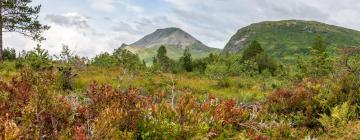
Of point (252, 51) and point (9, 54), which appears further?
point (252, 51)

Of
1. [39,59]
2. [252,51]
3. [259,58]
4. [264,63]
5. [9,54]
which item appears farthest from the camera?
[252,51]

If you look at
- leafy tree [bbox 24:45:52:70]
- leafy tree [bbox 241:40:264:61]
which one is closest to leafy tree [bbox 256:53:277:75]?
leafy tree [bbox 241:40:264:61]

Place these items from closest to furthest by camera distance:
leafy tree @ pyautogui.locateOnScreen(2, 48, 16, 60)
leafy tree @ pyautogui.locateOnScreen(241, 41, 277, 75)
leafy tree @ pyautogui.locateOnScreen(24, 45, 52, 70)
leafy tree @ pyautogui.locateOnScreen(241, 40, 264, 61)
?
leafy tree @ pyautogui.locateOnScreen(24, 45, 52, 70) → leafy tree @ pyautogui.locateOnScreen(2, 48, 16, 60) → leafy tree @ pyautogui.locateOnScreen(241, 41, 277, 75) → leafy tree @ pyautogui.locateOnScreen(241, 40, 264, 61)

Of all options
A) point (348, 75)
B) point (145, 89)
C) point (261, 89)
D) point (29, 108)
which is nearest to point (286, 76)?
point (261, 89)

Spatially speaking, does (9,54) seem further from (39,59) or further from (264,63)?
(264,63)

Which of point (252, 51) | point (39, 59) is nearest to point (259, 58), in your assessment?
point (252, 51)

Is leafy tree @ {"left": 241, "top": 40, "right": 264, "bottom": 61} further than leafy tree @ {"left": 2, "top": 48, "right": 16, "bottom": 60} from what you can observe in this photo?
Yes

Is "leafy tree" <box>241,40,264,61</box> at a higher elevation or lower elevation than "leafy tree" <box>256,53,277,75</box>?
higher

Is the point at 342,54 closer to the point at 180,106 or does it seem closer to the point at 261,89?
the point at 261,89

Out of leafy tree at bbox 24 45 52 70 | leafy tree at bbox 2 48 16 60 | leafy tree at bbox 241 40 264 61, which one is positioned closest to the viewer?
leafy tree at bbox 24 45 52 70

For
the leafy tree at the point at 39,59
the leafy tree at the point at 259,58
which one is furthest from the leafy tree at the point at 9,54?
the leafy tree at the point at 259,58

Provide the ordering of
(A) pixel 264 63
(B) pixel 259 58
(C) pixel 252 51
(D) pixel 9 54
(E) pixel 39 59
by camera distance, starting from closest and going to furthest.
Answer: (E) pixel 39 59, (D) pixel 9 54, (B) pixel 259 58, (A) pixel 264 63, (C) pixel 252 51

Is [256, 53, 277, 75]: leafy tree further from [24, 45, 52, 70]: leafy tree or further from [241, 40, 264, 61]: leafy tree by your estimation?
[24, 45, 52, 70]: leafy tree

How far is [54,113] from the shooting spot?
7.40 metres
